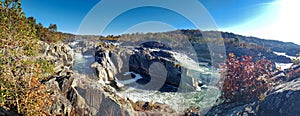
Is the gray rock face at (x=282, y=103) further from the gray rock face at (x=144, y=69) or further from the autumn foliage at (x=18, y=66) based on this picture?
the gray rock face at (x=144, y=69)

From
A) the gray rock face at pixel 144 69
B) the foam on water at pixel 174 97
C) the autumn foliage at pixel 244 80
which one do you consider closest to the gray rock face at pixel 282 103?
the autumn foliage at pixel 244 80

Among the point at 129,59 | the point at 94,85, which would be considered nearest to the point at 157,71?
the point at 129,59

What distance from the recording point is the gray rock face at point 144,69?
20453 mm

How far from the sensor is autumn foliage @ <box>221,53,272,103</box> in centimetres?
709

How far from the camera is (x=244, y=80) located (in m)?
7.45

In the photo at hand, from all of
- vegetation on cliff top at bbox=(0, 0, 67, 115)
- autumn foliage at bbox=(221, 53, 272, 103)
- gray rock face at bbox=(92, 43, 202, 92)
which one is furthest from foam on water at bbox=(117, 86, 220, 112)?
vegetation on cliff top at bbox=(0, 0, 67, 115)

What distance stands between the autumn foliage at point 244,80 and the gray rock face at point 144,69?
449 inches

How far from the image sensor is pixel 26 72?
5.96 metres

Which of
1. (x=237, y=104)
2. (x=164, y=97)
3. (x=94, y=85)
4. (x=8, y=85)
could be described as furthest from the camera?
(x=164, y=97)

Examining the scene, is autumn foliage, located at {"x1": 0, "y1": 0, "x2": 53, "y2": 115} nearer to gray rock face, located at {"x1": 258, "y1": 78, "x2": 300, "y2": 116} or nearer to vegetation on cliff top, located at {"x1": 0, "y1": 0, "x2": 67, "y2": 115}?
vegetation on cliff top, located at {"x1": 0, "y1": 0, "x2": 67, "y2": 115}

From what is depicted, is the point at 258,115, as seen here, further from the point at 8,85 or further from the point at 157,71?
the point at 157,71

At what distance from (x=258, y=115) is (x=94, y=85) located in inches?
277

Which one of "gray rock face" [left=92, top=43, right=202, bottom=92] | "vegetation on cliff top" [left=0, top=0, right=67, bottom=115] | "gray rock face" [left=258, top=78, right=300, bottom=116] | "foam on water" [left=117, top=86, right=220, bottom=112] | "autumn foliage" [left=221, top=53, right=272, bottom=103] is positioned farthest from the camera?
"gray rock face" [left=92, top=43, right=202, bottom=92]

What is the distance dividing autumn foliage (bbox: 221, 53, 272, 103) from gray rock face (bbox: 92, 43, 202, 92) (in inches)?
449
